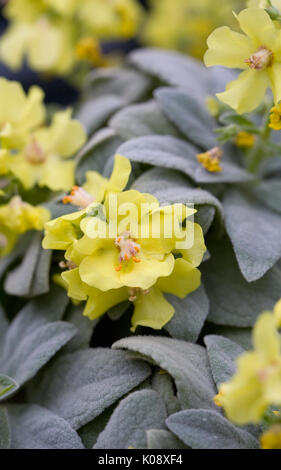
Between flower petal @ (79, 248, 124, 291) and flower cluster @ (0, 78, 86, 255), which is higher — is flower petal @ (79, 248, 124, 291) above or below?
below

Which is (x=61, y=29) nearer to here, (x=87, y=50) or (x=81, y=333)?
(x=87, y=50)

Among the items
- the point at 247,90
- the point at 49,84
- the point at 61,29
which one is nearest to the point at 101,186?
the point at 247,90

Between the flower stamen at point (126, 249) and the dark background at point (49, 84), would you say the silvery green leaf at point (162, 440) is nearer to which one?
the flower stamen at point (126, 249)

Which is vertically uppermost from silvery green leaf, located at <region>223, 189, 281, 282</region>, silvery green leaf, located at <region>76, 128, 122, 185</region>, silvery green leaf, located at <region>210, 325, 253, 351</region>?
silvery green leaf, located at <region>76, 128, 122, 185</region>

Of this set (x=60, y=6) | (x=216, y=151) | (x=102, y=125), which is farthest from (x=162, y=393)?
(x=60, y=6)

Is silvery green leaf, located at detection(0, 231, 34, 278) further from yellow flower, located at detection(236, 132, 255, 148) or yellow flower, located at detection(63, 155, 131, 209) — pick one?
yellow flower, located at detection(236, 132, 255, 148)

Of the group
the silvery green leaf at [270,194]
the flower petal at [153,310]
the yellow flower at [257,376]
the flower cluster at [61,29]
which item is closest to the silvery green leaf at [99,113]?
the flower cluster at [61,29]


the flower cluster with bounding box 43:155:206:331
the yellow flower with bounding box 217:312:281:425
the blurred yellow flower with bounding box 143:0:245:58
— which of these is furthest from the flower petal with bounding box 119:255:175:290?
the blurred yellow flower with bounding box 143:0:245:58
